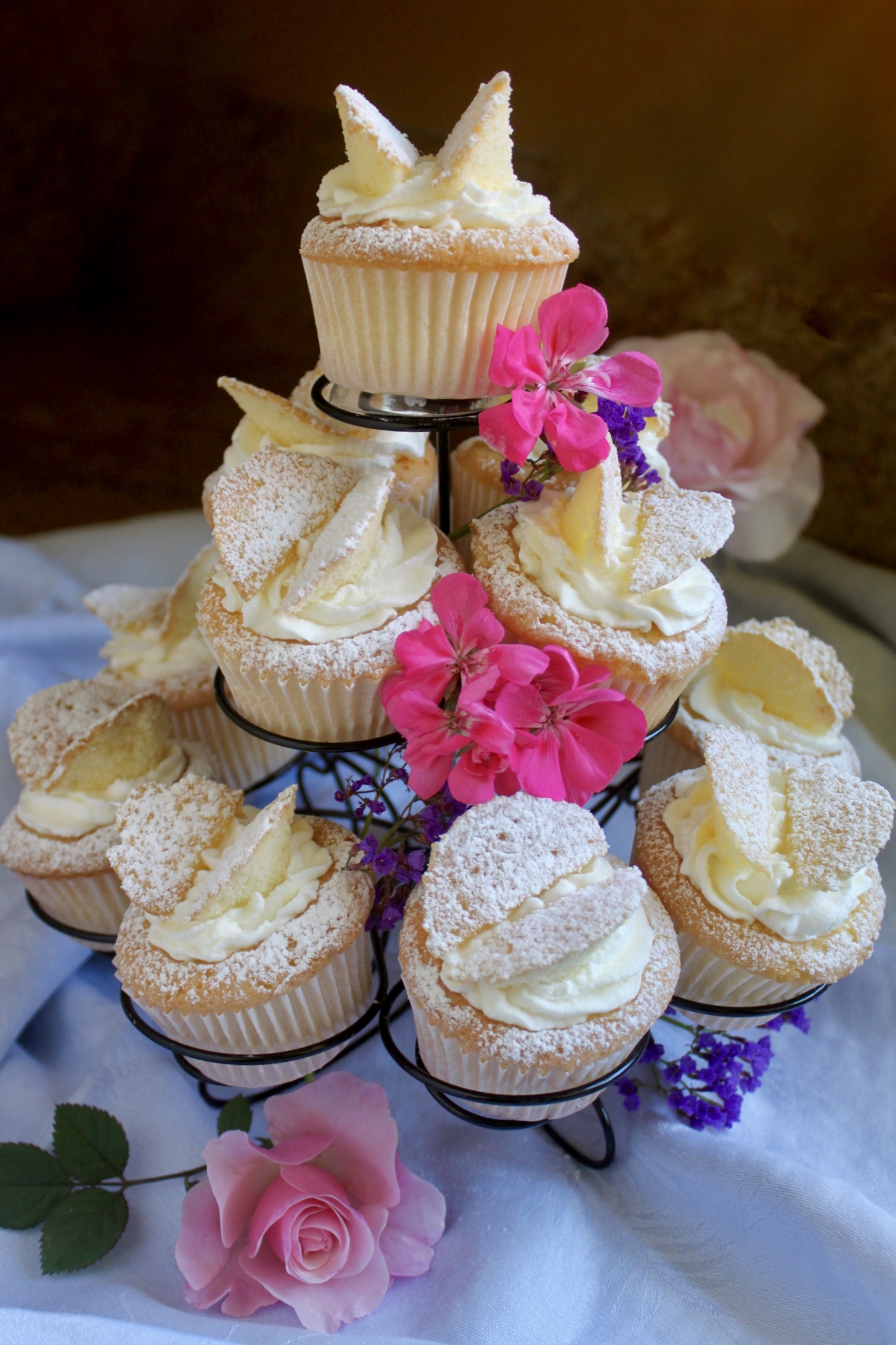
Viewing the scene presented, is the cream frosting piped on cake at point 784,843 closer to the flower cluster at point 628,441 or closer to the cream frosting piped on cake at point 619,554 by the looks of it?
the cream frosting piped on cake at point 619,554

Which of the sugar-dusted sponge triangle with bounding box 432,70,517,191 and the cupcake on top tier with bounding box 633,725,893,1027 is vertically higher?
the sugar-dusted sponge triangle with bounding box 432,70,517,191

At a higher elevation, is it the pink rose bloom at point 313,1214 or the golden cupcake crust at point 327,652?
the golden cupcake crust at point 327,652

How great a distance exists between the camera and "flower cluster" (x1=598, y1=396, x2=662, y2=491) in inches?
44.2

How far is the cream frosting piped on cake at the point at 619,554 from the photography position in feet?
3.51

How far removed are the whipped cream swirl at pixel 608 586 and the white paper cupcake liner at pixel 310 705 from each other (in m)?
A: 0.26

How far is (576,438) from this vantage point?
1.03m

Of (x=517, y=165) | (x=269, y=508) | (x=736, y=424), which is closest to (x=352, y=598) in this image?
(x=269, y=508)

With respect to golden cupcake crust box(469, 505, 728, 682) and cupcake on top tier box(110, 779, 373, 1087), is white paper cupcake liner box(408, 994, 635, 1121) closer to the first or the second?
cupcake on top tier box(110, 779, 373, 1087)

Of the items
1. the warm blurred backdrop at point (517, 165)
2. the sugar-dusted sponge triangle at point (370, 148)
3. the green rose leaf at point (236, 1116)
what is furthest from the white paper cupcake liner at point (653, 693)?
the warm blurred backdrop at point (517, 165)

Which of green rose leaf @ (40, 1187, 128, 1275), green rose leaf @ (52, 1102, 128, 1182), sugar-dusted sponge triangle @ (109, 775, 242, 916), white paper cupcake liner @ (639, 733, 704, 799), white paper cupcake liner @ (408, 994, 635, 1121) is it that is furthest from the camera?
white paper cupcake liner @ (639, 733, 704, 799)

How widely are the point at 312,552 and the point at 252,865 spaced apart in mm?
406

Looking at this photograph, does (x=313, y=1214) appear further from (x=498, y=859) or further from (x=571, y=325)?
(x=571, y=325)

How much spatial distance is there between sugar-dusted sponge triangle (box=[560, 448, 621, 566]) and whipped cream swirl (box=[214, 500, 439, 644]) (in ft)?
0.65

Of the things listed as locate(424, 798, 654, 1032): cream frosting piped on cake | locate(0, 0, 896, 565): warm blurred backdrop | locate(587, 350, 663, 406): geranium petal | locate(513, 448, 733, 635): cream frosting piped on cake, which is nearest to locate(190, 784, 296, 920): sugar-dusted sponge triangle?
locate(424, 798, 654, 1032): cream frosting piped on cake
